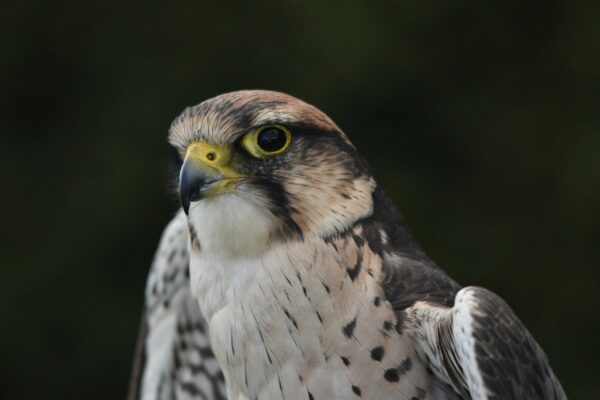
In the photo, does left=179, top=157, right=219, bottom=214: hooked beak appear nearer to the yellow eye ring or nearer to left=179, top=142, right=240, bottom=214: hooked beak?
left=179, top=142, right=240, bottom=214: hooked beak

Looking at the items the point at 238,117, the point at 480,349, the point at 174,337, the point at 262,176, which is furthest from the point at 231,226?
the point at 174,337

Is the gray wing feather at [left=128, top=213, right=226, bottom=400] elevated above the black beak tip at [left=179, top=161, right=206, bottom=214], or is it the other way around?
the black beak tip at [left=179, top=161, right=206, bottom=214]

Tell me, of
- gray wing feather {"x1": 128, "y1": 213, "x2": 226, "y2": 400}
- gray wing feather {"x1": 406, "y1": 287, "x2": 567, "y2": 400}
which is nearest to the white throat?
gray wing feather {"x1": 406, "y1": 287, "x2": 567, "y2": 400}

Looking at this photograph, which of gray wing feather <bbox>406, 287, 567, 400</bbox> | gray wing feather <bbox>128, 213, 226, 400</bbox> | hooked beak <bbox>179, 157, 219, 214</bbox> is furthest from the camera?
gray wing feather <bbox>128, 213, 226, 400</bbox>

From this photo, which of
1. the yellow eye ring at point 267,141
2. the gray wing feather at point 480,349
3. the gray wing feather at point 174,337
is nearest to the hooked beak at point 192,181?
the yellow eye ring at point 267,141

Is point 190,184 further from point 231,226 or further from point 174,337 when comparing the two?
point 174,337

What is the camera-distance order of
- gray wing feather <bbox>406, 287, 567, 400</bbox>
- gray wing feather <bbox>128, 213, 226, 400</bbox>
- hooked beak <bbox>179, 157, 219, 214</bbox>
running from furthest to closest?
gray wing feather <bbox>128, 213, 226, 400</bbox>
hooked beak <bbox>179, 157, 219, 214</bbox>
gray wing feather <bbox>406, 287, 567, 400</bbox>

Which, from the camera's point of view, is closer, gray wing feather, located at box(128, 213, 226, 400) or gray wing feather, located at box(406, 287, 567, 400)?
gray wing feather, located at box(406, 287, 567, 400)
